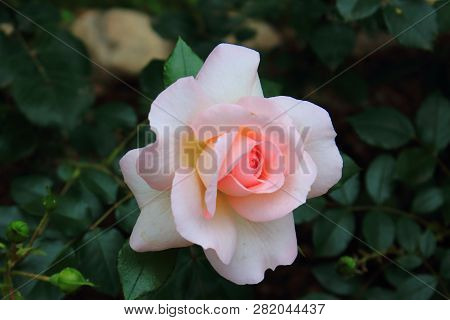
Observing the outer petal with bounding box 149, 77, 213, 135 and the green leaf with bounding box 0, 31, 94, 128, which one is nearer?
the outer petal with bounding box 149, 77, 213, 135

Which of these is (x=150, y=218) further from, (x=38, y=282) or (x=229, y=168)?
(x=38, y=282)

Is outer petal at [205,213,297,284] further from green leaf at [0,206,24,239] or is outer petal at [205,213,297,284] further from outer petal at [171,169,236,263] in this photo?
green leaf at [0,206,24,239]

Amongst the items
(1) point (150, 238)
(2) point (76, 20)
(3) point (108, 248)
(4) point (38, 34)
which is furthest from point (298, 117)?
(2) point (76, 20)

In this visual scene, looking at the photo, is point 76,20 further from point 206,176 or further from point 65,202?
point 206,176

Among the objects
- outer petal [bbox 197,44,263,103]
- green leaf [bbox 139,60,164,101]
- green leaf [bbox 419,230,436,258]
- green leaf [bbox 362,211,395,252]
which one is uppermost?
outer petal [bbox 197,44,263,103]

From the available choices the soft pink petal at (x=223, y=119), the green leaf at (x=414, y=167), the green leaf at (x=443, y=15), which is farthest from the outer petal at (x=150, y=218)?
the green leaf at (x=443, y=15)

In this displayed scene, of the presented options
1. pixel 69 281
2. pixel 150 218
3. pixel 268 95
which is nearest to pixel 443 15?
pixel 268 95

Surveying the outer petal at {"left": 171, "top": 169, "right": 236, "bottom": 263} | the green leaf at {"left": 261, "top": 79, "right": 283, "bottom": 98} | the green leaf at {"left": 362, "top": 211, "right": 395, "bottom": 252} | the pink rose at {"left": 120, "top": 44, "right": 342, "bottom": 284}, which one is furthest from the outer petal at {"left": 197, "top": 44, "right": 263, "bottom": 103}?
the green leaf at {"left": 362, "top": 211, "right": 395, "bottom": 252}
